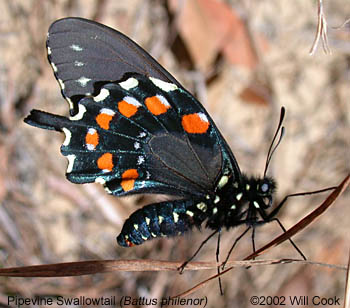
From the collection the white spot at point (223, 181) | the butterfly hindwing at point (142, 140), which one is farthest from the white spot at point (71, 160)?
the white spot at point (223, 181)

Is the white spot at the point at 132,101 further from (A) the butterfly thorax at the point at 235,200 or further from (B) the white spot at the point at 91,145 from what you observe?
(A) the butterfly thorax at the point at 235,200

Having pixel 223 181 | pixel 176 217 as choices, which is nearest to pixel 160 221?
pixel 176 217

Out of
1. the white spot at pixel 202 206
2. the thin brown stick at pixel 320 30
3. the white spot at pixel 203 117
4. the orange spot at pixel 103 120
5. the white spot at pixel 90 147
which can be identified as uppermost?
the thin brown stick at pixel 320 30

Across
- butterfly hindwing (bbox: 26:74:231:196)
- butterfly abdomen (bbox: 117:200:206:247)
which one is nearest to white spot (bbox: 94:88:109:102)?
butterfly hindwing (bbox: 26:74:231:196)

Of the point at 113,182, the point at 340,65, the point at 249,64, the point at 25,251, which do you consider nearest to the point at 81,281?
the point at 25,251

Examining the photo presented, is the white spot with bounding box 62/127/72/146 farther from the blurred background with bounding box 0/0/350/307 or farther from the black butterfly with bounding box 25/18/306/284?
the blurred background with bounding box 0/0/350/307

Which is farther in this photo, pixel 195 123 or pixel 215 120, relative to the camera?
pixel 215 120

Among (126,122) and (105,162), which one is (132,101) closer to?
(126,122)
